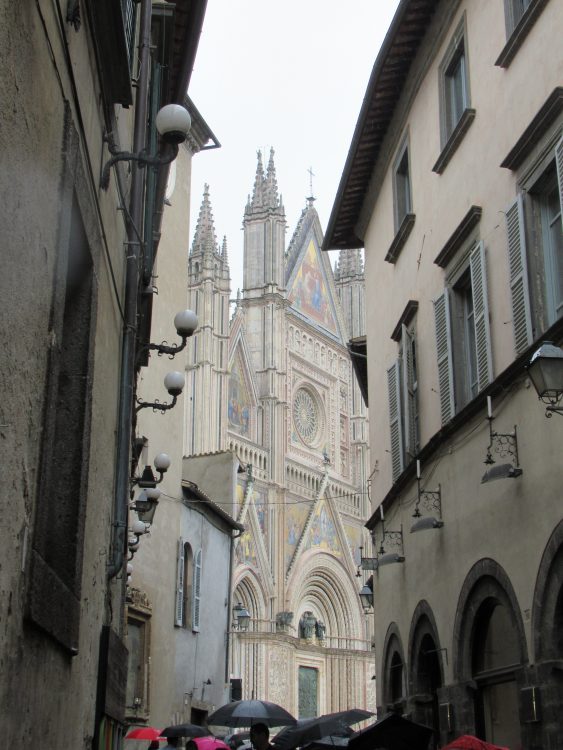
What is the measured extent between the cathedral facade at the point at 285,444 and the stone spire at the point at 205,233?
68 mm

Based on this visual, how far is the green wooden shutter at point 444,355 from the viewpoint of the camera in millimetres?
10678

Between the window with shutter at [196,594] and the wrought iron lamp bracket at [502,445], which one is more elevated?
the window with shutter at [196,594]

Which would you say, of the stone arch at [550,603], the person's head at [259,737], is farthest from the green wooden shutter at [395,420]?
the person's head at [259,737]

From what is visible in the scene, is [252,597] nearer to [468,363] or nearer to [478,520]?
[468,363]

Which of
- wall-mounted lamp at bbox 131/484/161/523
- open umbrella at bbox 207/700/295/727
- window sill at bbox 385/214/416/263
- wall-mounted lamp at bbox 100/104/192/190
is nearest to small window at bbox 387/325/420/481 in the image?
window sill at bbox 385/214/416/263

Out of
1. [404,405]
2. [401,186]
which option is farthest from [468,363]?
[401,186]


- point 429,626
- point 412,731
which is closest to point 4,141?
point 412,731

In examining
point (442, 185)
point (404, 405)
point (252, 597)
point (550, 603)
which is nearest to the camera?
point (550, 603)

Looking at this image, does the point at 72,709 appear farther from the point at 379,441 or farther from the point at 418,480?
the point at 379,441

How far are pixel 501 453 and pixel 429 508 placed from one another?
2.53 metres

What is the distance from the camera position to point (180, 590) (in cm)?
2008

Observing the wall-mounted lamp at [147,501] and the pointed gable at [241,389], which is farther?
the pointed gable at [241,389]

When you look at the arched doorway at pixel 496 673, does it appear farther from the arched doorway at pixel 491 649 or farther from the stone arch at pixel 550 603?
the stone arch at pixel 550 603

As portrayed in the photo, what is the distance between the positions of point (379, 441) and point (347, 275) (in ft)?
157
